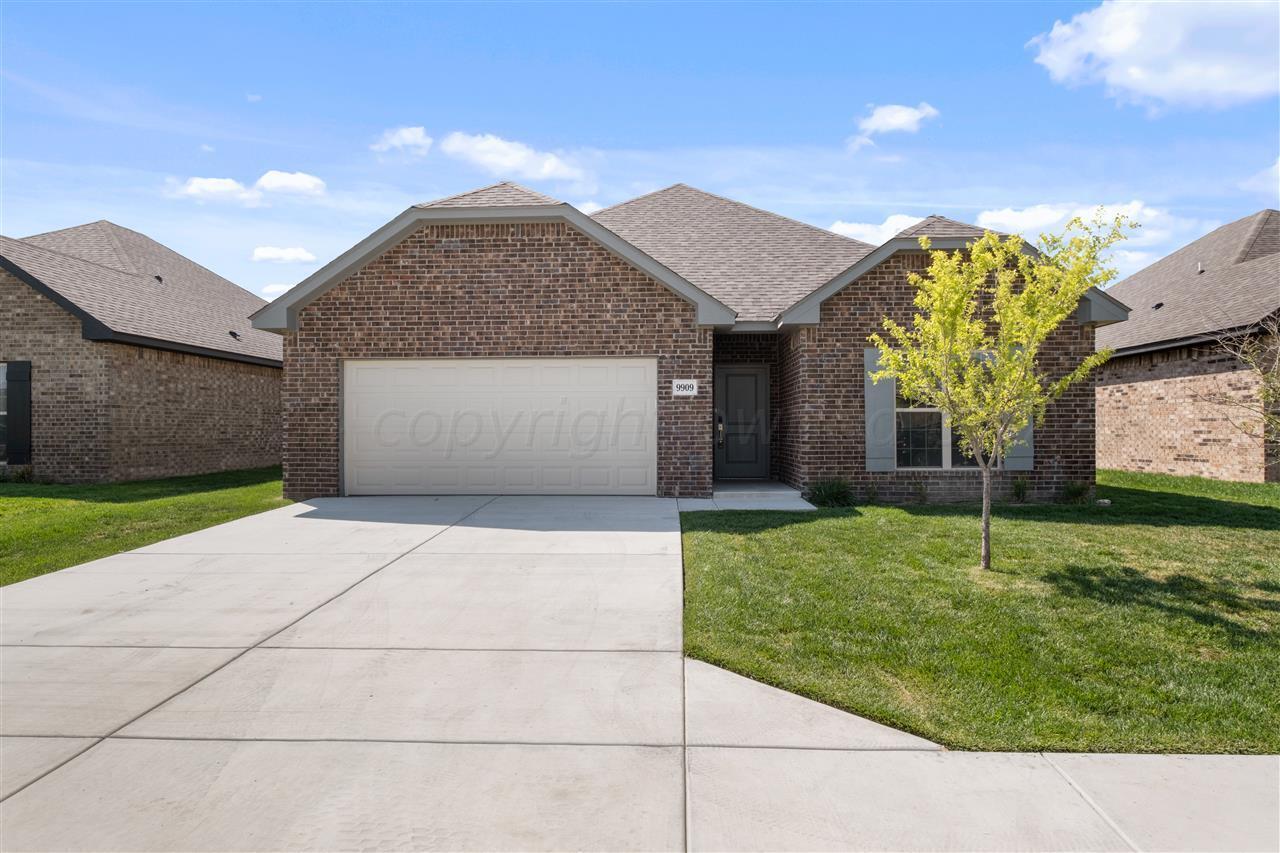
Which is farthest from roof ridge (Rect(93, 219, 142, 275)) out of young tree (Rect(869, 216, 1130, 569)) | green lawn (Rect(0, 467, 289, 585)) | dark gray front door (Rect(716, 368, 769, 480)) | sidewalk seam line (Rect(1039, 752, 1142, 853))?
sidewalk seam line (Rect(1039, 752, 1142, 853))

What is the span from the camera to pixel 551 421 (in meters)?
13.0

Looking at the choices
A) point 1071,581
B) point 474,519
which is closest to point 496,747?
point 1071,581

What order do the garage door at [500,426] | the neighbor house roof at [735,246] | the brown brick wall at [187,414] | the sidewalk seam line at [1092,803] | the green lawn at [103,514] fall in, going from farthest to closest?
the brown brick wall at [187,414] < the neighbor house roof at [735,246] < the garage door at [500,426] < the green lawn at [103,514] < the sidewalk seam line at [1092,803]

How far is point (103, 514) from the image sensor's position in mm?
10906

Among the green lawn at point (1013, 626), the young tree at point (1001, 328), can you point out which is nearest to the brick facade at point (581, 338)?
the green lawn at point (1013, 626)

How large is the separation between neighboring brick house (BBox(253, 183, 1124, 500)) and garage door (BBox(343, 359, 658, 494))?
0.08 ft

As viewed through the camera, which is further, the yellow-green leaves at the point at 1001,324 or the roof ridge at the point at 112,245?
the roof ridge at the point at 112,245

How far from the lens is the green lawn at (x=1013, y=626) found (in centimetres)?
420

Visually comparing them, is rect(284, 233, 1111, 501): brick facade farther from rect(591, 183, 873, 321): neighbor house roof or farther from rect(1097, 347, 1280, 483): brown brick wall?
rect(1097, 347, 1280, 483): brown brick wall

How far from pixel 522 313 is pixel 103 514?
676cm

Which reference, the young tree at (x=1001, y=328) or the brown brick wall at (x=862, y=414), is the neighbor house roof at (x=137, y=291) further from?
the young tree at (x=1001, y=328)

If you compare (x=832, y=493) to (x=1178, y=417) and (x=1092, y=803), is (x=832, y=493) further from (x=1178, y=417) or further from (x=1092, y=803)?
(x=1178, y=417)

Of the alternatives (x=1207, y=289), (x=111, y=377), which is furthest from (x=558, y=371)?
(x=1207, y=289)

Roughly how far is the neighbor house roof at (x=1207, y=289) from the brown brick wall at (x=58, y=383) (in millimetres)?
22482
